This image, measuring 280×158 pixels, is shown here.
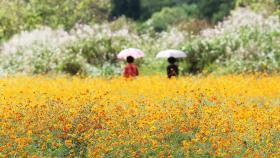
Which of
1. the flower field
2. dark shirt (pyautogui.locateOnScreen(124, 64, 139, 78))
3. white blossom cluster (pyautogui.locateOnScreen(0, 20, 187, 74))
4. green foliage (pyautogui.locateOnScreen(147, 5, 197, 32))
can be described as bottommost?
the flower field

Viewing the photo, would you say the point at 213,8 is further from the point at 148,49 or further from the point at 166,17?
the point at 148,49

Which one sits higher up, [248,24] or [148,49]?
[248,24]

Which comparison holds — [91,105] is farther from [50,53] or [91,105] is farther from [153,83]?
[50,53]

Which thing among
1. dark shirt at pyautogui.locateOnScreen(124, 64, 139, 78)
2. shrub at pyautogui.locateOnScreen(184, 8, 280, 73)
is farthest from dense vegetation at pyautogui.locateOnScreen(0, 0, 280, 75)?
dark shirt at pyautogui.locateOnScreen(124, 64, 139, 78)

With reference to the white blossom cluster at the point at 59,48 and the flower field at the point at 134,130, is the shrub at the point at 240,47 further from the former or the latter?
the flower field at the point at 134,130

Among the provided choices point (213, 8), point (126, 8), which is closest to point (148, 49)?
point (213, 8)

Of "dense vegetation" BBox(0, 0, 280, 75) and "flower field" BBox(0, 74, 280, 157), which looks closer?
"flower field" BBox(0, 74, 280, 157)

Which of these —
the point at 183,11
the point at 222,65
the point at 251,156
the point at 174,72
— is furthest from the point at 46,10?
the point at 251,156

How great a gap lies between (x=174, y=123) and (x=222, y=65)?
36.1ft

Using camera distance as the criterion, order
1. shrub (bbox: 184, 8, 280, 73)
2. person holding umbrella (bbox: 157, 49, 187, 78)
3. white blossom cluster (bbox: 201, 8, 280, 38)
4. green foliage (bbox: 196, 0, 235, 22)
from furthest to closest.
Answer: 1. green foliage (bbox: 196, 0, 235, 22)
2. white blossom cluster (bbox: 201, 8, 280, 38)
3. shrub (bbox: 184, 8, 280, 73)
4. person holding umbrella (bbox: 157, 49, 187, 78)

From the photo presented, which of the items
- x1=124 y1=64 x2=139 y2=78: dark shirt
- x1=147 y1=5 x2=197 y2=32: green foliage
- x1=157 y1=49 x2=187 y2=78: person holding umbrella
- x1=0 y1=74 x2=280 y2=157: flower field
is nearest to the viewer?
x1=0 y1=74 x2=280 y2=157: flower field

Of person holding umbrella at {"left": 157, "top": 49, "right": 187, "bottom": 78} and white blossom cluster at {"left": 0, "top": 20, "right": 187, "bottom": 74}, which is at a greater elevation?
white blossom cluster at {"left": 0, "top": 20, "right": 187, "bottom": 74}

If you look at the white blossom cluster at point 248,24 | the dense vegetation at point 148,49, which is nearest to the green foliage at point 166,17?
the dense vegetation at point 148,49

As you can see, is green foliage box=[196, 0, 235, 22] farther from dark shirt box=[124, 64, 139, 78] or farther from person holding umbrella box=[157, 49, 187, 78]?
dark shirt box=[124, 64, 139, 78]
